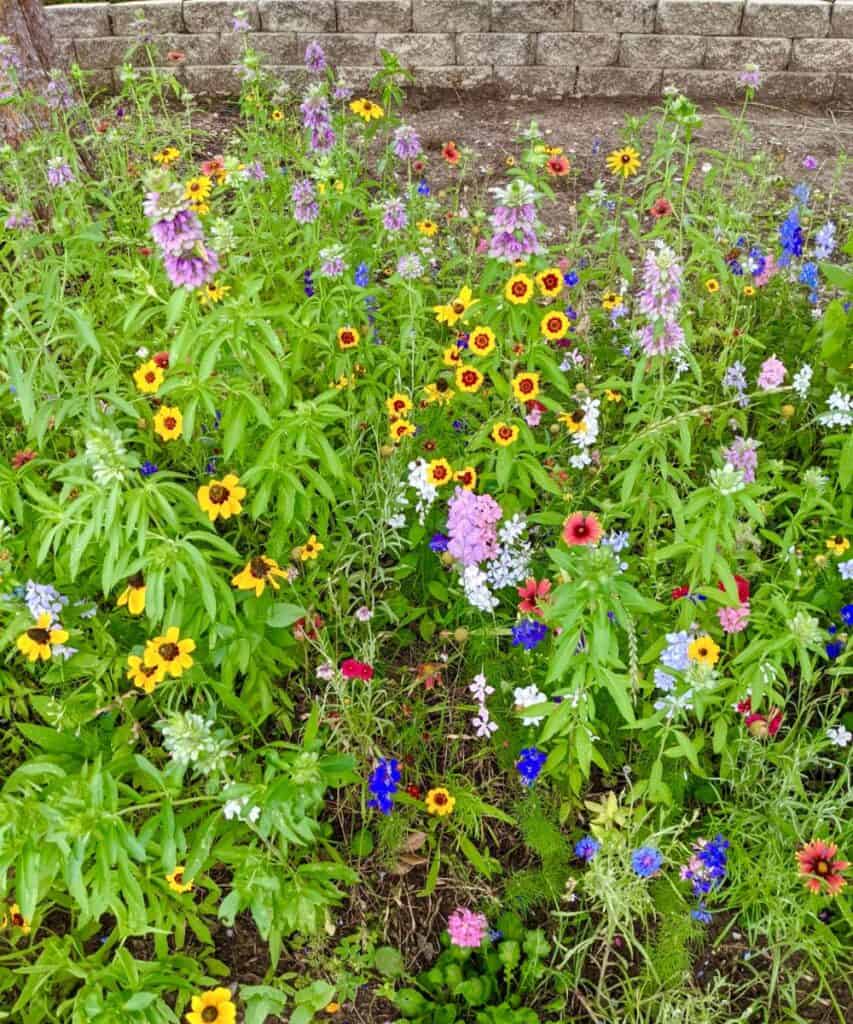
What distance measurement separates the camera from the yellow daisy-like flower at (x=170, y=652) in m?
1.87

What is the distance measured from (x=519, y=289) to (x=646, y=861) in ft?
4.51

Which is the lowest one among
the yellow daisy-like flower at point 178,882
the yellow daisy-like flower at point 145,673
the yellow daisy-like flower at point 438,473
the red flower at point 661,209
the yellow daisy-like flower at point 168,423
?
the yellow daisy-like flower at point 178,882

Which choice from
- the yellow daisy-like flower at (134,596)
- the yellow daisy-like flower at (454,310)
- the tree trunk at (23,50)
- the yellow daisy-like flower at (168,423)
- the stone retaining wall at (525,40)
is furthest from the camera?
the stone retaining wall at (525,40)

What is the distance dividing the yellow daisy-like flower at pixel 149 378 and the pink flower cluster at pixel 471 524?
85 cm

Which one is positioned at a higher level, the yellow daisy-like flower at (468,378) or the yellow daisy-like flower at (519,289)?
the yellow daisy-like flower at (519,289)

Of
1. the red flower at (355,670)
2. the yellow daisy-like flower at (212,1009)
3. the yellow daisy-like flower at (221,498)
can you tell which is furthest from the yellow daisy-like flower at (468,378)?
the yellow daisy-like flower at (212,1009)

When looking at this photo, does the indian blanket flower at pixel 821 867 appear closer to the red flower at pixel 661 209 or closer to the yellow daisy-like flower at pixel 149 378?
the yellow daisy-like flower at pixel 149 378

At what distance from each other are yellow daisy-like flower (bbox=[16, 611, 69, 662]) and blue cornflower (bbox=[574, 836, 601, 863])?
124 centimetres

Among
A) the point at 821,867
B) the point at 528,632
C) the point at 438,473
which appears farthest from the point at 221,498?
the point at 821,867

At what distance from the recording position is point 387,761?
2.12m

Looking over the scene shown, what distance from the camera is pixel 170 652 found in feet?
6.17

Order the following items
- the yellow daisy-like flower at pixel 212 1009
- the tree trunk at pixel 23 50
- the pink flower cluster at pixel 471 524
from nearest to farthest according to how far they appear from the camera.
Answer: the yellow daisy-like flower at pixel 212 1009
the pink flower cluster at pixel 471 524
the tree trunk at pixel 23 50

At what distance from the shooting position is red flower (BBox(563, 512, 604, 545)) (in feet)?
6.49

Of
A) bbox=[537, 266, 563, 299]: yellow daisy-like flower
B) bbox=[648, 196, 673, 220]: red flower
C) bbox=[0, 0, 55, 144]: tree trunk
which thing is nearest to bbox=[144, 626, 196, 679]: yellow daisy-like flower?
bbox=[537, 266, 563, 299]: yellow daisy-like flower
